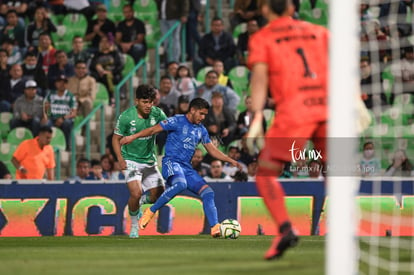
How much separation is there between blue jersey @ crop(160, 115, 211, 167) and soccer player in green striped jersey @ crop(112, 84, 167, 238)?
1.32 feet

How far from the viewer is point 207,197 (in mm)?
14531

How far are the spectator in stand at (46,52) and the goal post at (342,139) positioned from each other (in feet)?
48.3

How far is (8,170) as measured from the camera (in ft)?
64.0

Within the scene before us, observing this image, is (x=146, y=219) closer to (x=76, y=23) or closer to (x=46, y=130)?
(x=46, y=130)

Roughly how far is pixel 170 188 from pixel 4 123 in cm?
712

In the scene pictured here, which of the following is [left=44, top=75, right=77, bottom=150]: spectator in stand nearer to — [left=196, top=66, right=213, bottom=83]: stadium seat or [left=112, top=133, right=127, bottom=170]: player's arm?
[left=196, top=66, right=213, bottom=83]: stadium seat

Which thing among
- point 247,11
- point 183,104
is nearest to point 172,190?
point 183,104

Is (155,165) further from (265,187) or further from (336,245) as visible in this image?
(336,245)

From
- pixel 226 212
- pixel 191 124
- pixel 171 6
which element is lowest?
pixel 226 212

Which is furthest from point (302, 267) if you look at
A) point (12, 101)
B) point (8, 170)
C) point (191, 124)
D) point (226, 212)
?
point (12, 101)

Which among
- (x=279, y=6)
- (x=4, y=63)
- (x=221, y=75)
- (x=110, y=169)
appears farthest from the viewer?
(x=4, y=63)

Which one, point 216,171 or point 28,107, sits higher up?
point 28,107

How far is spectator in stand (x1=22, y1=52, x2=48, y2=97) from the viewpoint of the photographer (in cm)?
2119

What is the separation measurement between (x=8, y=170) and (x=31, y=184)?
2.63 meters
